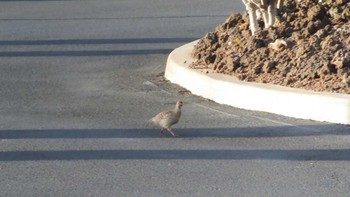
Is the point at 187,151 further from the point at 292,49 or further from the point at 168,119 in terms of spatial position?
the point at 292,49

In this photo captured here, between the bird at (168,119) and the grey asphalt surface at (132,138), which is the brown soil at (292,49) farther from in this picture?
the bird at (168,119)

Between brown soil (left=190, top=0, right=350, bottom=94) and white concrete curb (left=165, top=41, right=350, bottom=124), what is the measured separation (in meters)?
0.19

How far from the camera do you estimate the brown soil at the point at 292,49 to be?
10.1 metres

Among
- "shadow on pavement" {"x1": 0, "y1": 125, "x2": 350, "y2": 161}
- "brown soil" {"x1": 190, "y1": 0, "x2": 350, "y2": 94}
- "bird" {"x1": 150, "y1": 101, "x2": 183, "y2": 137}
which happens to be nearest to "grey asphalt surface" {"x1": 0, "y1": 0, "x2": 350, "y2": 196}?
"shadow on pavement" {"x1": 0, "y1": 125, "x2": 350, "y2": 161}

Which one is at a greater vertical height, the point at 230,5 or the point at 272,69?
the point at 272,69

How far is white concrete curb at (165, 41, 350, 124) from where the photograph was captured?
9383mm

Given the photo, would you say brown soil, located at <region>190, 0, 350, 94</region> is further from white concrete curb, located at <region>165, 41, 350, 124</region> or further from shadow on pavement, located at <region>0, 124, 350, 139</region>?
shadow on pavement, located at <region>0, 124, 350, 139</region>

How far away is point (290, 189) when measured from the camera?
7684 millimetres

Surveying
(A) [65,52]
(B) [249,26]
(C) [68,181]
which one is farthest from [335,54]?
(A) [65,52]

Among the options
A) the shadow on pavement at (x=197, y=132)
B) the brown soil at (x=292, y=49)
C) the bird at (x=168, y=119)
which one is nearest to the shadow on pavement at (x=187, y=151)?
the shadow on pavement at (x=197, y=132)

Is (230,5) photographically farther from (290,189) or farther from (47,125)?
(290,189)

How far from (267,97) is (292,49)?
1.05 metres

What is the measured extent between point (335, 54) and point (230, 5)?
821cm

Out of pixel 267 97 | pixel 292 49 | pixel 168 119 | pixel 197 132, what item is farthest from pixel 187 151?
pixel 292 49
